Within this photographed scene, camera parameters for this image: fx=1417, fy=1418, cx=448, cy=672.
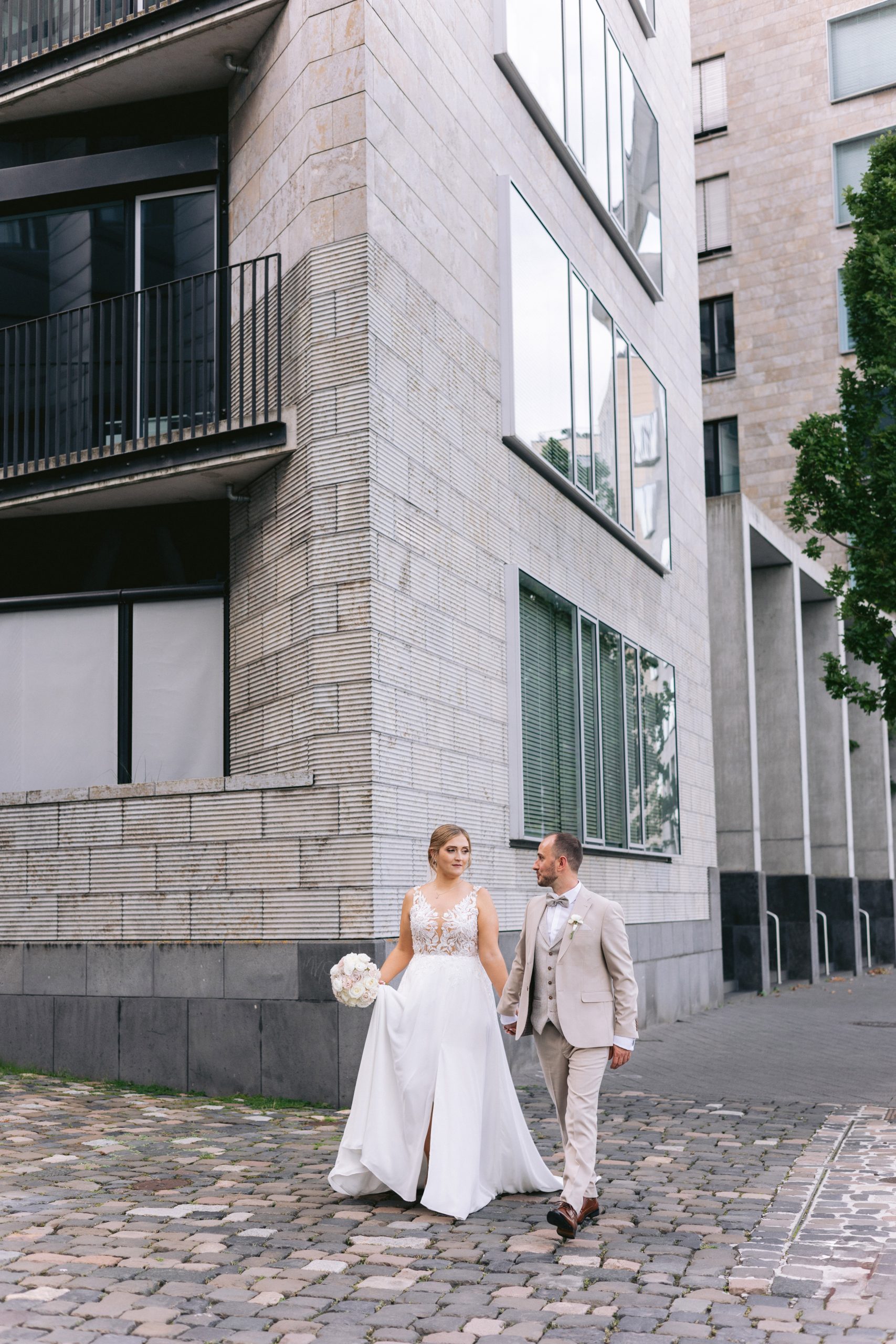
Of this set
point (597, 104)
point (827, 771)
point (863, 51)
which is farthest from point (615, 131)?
point (863, 51)

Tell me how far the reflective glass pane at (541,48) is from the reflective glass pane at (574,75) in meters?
0.22

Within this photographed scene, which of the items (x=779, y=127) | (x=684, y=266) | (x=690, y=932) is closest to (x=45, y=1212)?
(x=690, y=932)

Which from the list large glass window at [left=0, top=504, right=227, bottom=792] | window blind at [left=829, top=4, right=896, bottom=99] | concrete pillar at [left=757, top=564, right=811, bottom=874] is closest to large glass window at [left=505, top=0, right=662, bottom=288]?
large glass window at [left=0, top=504, right=227, bottom=792]

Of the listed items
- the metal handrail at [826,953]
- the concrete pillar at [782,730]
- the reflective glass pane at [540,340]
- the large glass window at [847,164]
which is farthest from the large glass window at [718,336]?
the reflective glass pane at [540,340]

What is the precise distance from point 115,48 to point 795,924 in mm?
17987

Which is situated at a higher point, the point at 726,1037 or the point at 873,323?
Result: the point at 873,323

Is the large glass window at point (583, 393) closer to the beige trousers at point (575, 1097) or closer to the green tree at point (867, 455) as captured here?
the green tree at point (867, 455)

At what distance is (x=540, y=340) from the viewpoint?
13758 millimetres

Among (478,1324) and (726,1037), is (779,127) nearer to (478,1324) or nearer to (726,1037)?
(726,1037)

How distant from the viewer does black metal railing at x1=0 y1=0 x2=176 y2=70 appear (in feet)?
40.9

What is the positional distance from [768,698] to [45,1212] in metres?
20.1

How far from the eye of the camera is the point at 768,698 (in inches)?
979

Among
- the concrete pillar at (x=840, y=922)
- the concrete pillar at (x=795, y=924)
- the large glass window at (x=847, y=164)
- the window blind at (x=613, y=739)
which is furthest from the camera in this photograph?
the large glass window at (x=847, y=164)

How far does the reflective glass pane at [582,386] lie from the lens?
14.7 meters
